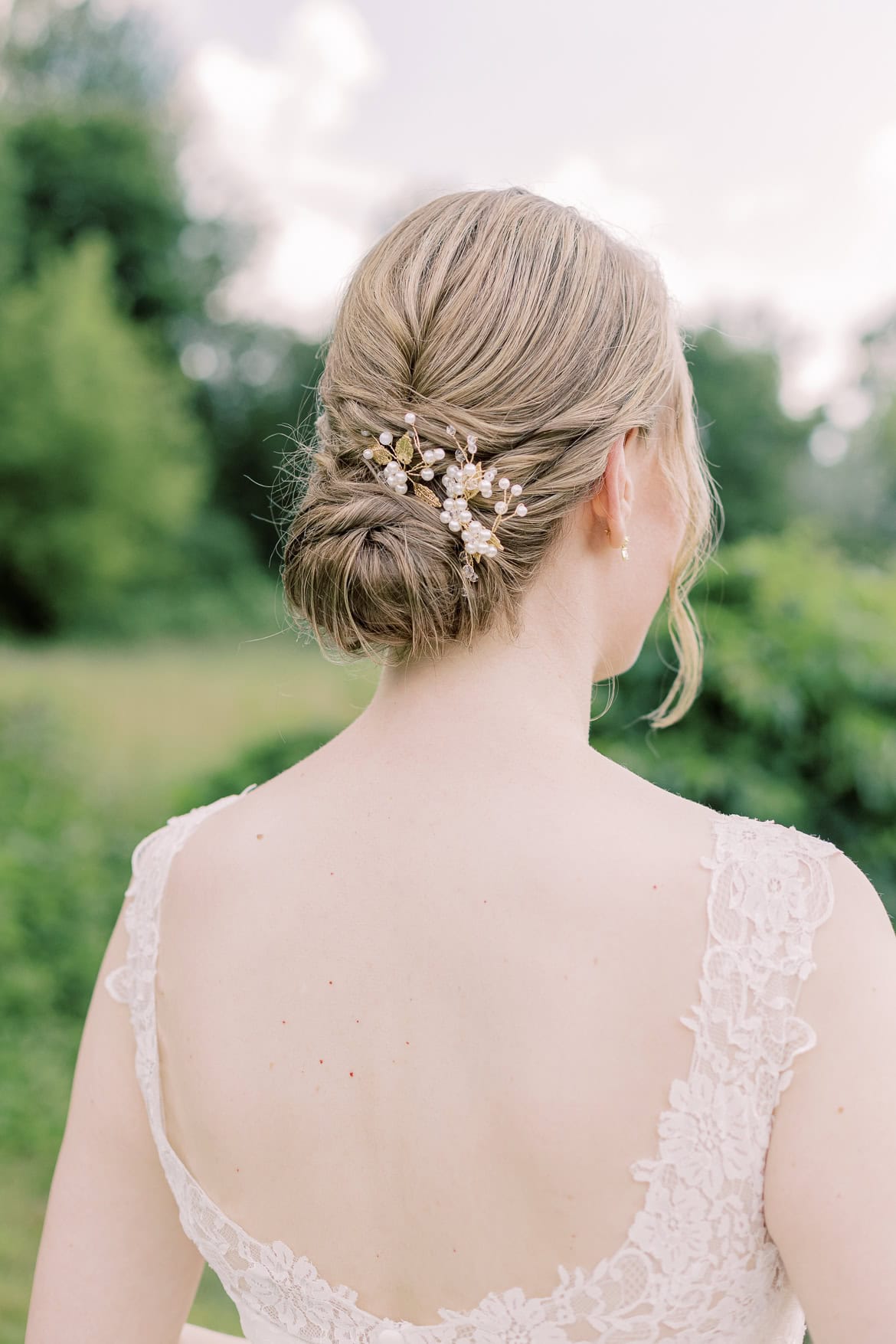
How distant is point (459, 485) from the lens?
45.6 inches

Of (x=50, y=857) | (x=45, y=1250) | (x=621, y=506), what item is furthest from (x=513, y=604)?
(x=50, y=857)

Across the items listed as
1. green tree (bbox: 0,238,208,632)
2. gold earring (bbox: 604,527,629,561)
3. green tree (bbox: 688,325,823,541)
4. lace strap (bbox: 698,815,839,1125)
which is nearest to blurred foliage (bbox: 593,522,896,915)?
gold earring (bbox: 604,527,629,561)

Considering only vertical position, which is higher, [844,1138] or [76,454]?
[844,1138]

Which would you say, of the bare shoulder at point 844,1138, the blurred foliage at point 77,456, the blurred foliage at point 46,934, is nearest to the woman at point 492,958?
the bare shoulder at point 844,1138

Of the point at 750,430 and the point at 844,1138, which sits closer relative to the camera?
the point at 844,1138

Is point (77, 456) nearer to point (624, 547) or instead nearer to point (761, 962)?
point (624, 547)

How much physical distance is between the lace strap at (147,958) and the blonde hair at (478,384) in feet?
1.06

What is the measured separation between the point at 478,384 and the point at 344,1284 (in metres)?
0.96

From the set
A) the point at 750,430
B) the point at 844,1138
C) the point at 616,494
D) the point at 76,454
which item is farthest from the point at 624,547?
the point at 750,430

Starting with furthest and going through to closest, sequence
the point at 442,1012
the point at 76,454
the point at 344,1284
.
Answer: the point at 76,454 < the point at 344,1284 < the point at 442,1012

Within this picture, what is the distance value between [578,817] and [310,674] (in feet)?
42.5

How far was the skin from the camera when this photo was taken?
0.97 m

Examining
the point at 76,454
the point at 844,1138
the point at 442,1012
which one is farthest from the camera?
the point at 76,454

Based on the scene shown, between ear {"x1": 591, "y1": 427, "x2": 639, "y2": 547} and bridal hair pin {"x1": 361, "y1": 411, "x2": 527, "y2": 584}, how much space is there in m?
0.11
